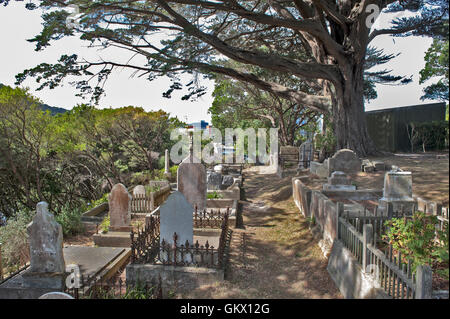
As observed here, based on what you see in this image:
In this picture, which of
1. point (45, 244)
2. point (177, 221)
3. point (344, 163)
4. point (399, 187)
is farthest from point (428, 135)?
point (45, 244)

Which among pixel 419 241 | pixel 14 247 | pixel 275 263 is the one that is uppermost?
pixel 419 241

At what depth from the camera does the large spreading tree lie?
11.4m

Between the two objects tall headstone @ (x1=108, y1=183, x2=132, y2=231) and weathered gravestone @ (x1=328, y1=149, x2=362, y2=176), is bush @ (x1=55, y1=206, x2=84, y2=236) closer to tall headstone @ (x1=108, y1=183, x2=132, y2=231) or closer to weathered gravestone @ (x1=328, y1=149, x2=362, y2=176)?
tall headstone @ (x1=108, y1=183, x2=132, y2=231)

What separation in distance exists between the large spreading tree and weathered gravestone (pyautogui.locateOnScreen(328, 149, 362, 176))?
175 centimetres

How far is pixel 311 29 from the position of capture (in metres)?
12.3

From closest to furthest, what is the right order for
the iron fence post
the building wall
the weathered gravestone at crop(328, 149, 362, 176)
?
the iron fence post, the weathered gravestone at crop(328, 149, 362, 176), the building wall

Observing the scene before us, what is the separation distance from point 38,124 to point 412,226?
13.4 meters

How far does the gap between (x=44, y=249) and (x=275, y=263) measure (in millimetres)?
4657

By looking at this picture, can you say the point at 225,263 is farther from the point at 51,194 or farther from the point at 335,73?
the point at 51,194

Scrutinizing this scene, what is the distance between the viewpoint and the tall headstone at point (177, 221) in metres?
6.17

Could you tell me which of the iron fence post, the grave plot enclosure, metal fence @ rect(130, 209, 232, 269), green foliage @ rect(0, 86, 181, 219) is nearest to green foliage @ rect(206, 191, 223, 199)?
green foliage @ rect(0, 86, 181, 219)

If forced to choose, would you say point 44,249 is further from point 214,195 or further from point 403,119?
point 403,119

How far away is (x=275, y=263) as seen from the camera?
704cm

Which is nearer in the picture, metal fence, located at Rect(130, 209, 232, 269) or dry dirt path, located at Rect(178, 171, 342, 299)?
dry dirt path, located at Rect(178, 171, 342, 299)
